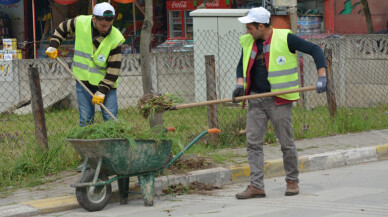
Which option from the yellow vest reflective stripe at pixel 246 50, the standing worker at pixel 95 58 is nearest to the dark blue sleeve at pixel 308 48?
the yellow vest reflective stripe at pixel 246 50

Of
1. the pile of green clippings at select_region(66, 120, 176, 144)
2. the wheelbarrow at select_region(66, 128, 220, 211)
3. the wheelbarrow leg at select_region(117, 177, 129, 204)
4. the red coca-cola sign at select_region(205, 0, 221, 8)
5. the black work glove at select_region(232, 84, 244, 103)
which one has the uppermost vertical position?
the red coca-cola sign at select_region(205, 0, 221, 8)

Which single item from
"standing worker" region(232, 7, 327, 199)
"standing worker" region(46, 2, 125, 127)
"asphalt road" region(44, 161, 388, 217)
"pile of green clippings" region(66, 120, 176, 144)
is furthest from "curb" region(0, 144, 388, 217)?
"standing worker" region(46, 2, 125, 127)

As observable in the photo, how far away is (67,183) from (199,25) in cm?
708

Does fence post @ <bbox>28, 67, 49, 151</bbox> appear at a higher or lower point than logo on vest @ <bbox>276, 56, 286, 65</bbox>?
lower

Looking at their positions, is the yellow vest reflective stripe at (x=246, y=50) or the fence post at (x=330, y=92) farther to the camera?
the fence post at (x=330, y=92)

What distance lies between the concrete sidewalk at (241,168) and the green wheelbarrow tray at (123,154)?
57 centimetres

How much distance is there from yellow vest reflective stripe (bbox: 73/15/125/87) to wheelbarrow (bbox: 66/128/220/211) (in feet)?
4.27

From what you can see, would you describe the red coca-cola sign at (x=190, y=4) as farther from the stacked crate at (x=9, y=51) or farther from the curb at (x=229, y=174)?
the curb at (x=229, y=174)

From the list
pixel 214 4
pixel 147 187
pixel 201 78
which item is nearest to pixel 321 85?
pixel 147 187

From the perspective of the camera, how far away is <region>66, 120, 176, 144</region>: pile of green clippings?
625cm

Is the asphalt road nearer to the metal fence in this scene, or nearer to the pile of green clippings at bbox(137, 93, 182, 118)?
the pile of green clippings at bbox(137, 93, 182, 118)

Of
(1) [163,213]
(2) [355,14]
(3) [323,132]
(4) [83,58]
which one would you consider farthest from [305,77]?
(2) [355,14]

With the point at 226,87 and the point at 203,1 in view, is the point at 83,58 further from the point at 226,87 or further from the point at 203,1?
the point at 203,1

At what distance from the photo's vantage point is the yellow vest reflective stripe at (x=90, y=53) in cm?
746
